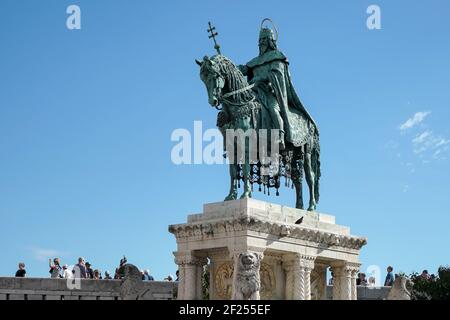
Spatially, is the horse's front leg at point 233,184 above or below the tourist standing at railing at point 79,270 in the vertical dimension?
above

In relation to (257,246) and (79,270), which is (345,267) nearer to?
(257,246)

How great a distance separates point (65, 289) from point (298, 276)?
35.0ft

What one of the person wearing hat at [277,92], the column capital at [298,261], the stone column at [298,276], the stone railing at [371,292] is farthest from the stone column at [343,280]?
the stone railing at [371,292]

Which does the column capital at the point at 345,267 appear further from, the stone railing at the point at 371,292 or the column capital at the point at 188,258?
the stone railing at the point at 371,292

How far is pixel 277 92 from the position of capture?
2433cm

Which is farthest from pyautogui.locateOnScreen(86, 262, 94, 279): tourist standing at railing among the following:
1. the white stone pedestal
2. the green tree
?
the green tree

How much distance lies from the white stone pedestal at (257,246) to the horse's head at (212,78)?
9.12ft

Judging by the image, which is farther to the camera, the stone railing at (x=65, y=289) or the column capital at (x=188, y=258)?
the stone railing at (x=65, y=289)

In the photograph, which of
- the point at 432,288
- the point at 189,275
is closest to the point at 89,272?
the point at 189,275

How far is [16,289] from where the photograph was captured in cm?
3008

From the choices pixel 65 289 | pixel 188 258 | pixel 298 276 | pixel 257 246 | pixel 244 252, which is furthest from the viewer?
pixel 65 289

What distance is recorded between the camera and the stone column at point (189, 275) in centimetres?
2298
